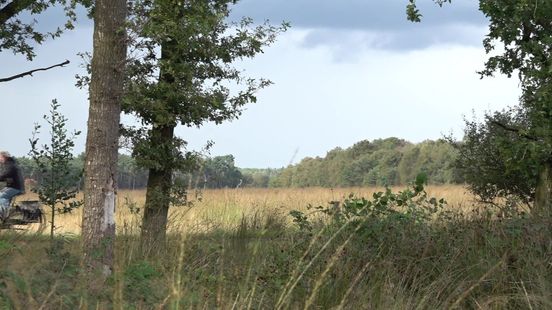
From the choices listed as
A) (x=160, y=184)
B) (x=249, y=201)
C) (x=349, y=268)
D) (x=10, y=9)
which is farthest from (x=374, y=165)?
(x=349, y=268)

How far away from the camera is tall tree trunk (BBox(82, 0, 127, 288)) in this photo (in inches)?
316

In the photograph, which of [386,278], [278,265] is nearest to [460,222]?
[386,278]

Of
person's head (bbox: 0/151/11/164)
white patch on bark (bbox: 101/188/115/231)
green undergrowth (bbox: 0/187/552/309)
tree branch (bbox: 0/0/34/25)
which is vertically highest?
tree branch (bbox: 0/0/34/25)

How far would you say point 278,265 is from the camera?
305 inches

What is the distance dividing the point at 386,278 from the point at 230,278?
1.83m

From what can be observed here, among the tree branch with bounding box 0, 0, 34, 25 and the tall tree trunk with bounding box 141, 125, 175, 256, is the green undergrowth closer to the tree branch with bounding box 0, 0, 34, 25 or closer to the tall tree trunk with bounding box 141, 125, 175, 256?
the tall tree trunk with bounding box 141, 125, 175, 256

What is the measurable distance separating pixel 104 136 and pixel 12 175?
6.95 m

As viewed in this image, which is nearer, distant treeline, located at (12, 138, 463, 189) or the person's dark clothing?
the person's dark clothing

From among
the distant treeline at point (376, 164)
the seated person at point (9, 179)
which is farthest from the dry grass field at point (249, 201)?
the distant treeline at point (376, 164)

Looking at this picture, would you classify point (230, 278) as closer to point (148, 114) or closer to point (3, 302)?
point (3, 302)

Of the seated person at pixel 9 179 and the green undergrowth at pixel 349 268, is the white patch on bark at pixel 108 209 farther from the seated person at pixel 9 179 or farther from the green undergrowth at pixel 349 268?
the seated person at pixel 9 179

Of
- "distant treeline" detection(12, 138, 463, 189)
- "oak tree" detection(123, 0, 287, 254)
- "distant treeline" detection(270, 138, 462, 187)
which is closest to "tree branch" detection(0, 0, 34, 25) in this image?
"oak tree" detection(123, 0, 287, 254)

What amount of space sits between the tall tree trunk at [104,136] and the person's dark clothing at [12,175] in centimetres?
Answer: 670

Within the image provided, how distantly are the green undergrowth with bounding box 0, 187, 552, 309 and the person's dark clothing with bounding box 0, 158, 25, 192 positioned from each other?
4832 mm
